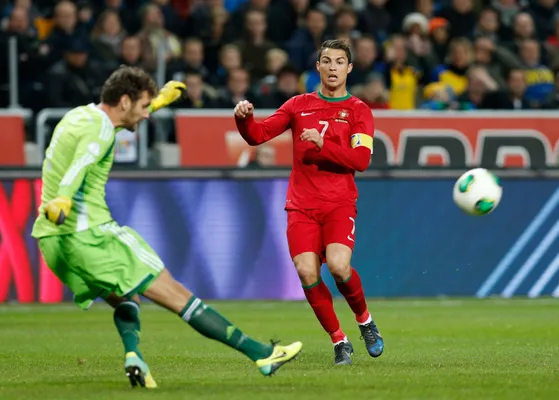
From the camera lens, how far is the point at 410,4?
22.3m

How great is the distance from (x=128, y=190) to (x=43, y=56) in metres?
2.66

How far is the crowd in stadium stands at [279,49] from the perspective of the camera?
18516 mm

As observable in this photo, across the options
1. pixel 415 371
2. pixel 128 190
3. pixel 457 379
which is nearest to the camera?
pixel 457 379

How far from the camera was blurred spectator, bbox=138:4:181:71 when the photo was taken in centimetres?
1877

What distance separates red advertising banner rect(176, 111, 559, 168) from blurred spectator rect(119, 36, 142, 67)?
123cm

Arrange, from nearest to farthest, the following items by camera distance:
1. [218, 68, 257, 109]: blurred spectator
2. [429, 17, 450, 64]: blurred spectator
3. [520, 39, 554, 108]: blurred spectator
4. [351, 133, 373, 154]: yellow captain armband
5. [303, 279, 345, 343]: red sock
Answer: [351, 133, 373, 154]: yellow captain armband, [303, 279, 345, 343]: red sock, [218, 68, 257, 109]: blurred spectator, [520, 39, 554, 108]: blurred spectator, [429, 17, 450, 64]: blurred spectator

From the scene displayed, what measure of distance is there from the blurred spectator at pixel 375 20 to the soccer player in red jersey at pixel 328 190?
11.4 metres

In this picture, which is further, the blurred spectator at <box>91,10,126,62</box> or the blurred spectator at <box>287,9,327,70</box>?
the blurred spectator at <box>287,9,327,70</box>

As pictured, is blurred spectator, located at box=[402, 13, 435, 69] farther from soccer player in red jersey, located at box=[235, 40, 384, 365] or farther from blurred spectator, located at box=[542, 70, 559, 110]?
soccer player in red jersey, located at box=[235, 40, 384, 365]

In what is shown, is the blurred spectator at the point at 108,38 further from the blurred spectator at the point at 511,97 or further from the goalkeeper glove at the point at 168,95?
the goalkeeper glove at the point at 168,95

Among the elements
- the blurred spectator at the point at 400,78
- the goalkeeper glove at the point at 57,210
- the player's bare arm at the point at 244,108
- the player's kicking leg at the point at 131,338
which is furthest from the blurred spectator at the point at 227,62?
the goalkeeper glove at the point at 57,210

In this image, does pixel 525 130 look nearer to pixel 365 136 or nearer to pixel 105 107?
pixel 365 136

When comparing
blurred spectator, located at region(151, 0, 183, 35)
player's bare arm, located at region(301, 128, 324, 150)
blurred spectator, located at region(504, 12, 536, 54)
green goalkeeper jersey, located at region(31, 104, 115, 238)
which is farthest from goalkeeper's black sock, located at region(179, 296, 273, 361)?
blurred spectator, located at region(504, 12, 536, 54)

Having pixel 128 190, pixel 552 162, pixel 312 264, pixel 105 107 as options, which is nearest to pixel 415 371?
pixel 312 264
